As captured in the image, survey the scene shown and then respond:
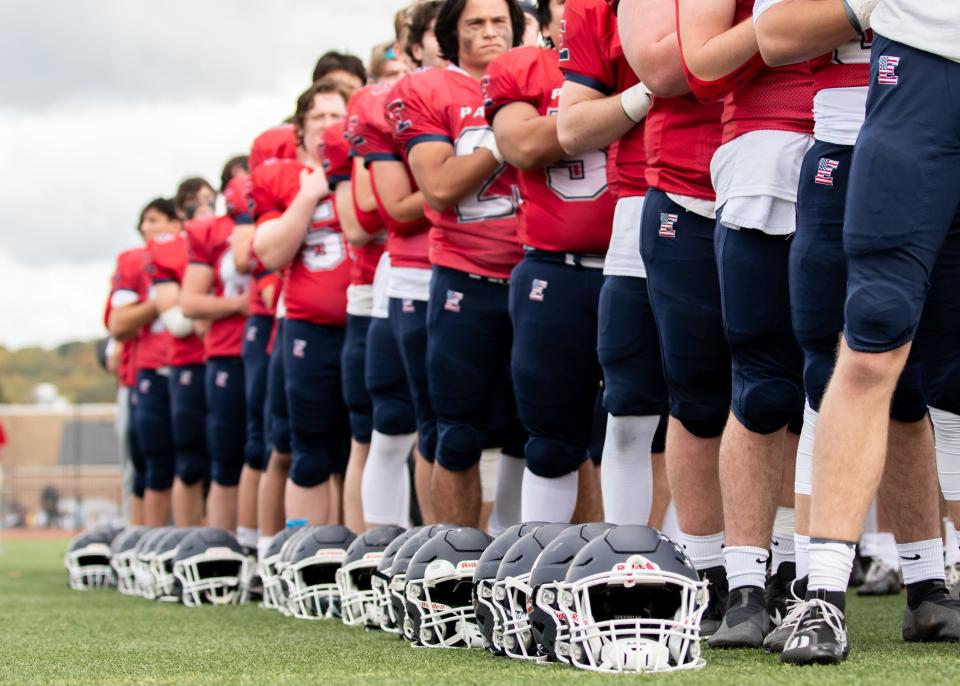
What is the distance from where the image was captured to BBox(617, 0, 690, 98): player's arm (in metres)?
3.78

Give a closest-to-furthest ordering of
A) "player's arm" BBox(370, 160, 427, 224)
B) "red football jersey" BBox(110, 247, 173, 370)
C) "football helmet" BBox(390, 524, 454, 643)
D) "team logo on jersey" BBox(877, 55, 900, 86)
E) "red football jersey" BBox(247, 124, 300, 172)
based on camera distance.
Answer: "team logo on jersey" BBox(877, 55, 900, 86)
"football helmet" BBox(390, 524, 454, 643)
"player's arm" BBox(370, 160, 427, 224)
"red football jersey" BBox(247, 124, 300, 172)
"red football jersey" BBox(110, 247, 173, 370)

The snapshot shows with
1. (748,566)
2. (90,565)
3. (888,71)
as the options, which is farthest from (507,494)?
(90,565)

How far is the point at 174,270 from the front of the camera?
9000mm

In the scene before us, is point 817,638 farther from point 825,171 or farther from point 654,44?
point 654,44

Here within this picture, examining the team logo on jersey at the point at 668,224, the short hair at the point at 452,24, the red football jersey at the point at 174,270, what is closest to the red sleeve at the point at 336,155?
the short hair at the point at 452,24

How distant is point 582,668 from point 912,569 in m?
1.01

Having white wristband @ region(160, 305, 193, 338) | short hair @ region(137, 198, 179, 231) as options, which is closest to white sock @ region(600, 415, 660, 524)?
white wristband @ region(160, 305, 193, 338)

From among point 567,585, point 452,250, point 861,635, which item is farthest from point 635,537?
point 452,250

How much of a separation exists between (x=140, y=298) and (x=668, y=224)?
6.60 meters

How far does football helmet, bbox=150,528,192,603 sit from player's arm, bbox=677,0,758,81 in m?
3.62

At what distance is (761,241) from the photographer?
3.51 metres

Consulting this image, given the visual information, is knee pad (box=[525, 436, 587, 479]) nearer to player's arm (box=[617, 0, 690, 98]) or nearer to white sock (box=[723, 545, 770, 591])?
white sock (box=[723, 545, 770, 591])

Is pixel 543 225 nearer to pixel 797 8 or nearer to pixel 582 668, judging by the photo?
pixel 797 8

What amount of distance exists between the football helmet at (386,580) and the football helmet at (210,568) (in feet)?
6.43
